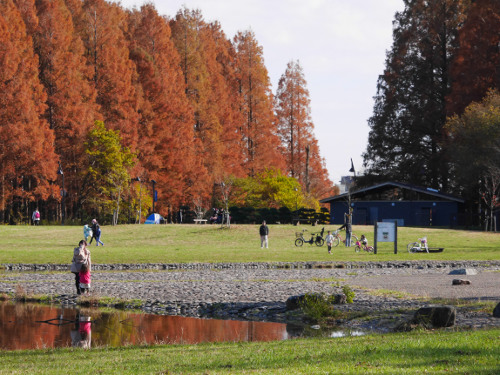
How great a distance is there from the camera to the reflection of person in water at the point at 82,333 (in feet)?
42.7

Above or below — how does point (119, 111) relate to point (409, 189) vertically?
above

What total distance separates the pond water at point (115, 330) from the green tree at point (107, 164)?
4036 cm

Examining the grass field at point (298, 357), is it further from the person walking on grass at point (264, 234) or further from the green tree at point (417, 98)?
the green tree at point (417, 98)

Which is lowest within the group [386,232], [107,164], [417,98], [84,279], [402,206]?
[84,279]

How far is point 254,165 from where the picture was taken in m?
76.7

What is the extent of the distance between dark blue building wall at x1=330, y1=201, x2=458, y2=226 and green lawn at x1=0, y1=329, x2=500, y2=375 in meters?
52.2

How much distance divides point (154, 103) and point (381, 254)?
36.1 meters

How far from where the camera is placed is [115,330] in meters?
14.4

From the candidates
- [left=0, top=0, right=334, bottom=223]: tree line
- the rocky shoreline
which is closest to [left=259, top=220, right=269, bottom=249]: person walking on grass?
the rocky shoreline

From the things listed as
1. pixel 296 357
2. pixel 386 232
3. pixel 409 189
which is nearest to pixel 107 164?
pixel 409 189

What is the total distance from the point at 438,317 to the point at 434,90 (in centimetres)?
6266

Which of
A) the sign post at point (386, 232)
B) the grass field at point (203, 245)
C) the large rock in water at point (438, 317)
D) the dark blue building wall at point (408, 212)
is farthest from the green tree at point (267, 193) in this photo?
the large rock in water at point (438, 317)

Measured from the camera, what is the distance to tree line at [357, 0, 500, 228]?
63.1 m

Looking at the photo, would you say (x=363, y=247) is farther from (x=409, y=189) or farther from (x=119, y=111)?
(x=119, y=111)
